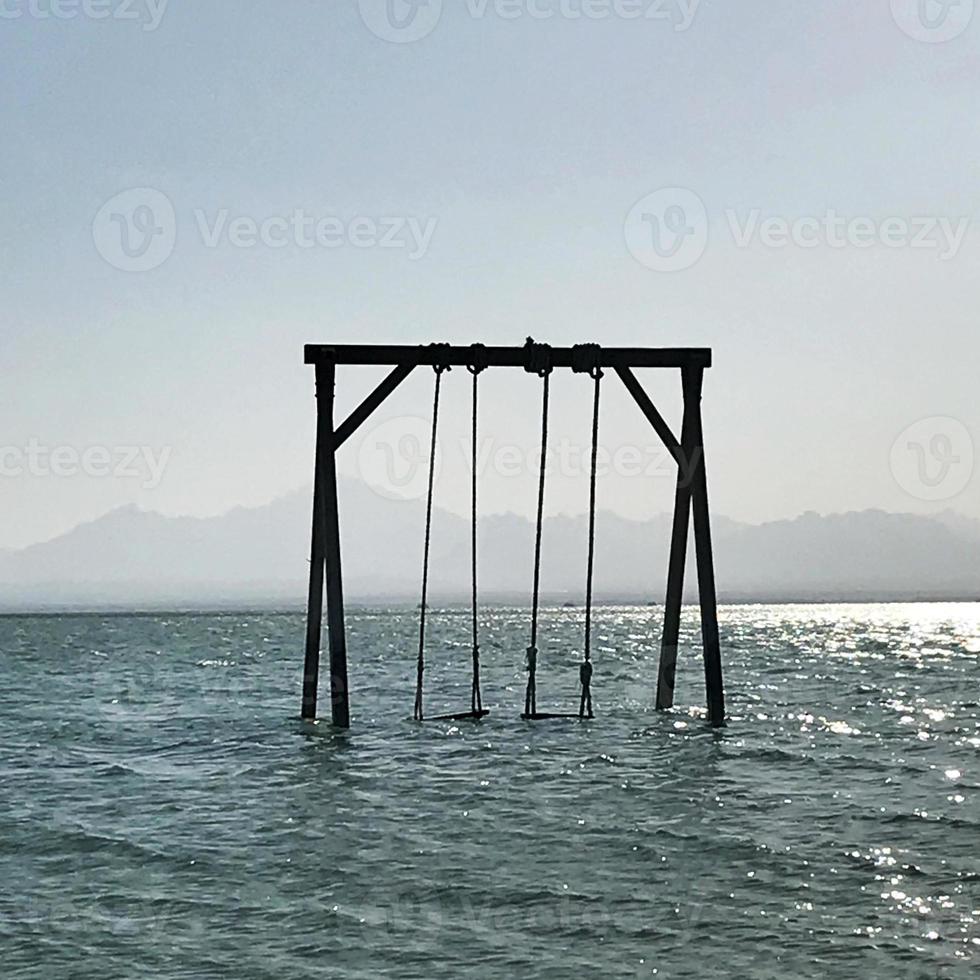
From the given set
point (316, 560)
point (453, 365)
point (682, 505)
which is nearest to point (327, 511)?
point (316, 560)

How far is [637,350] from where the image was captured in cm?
2192

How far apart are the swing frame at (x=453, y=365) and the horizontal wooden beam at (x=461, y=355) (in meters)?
0.02

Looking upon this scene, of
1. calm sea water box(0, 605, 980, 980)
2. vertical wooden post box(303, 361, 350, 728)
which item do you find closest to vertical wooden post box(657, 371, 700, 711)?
calm sea water box(0, 605, 980, 980)

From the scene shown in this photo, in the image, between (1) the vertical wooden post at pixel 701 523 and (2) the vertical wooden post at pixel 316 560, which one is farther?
(1) the vertical wooden post at pixel 701 523

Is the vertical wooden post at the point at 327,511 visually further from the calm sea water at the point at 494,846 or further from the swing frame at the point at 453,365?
the calm sea water at the point at 494,846

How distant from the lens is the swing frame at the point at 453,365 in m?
21.4

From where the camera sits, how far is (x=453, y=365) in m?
21.4

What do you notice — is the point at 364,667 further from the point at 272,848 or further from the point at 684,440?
the point at 272,848

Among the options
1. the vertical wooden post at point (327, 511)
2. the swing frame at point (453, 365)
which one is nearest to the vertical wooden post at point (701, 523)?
the swing frame at point (453, 365)

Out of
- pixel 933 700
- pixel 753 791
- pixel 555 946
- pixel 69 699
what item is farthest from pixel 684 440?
pixel 69 699

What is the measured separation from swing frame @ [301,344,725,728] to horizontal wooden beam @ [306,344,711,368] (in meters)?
0.02

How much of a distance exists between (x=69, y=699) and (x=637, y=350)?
22.1 meters

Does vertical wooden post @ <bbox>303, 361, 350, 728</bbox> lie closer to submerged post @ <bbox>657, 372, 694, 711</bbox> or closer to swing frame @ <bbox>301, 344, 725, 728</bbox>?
swing frame @ <bbox>301, 344, 725, 728</bbox>

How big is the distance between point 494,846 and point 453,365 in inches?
346
